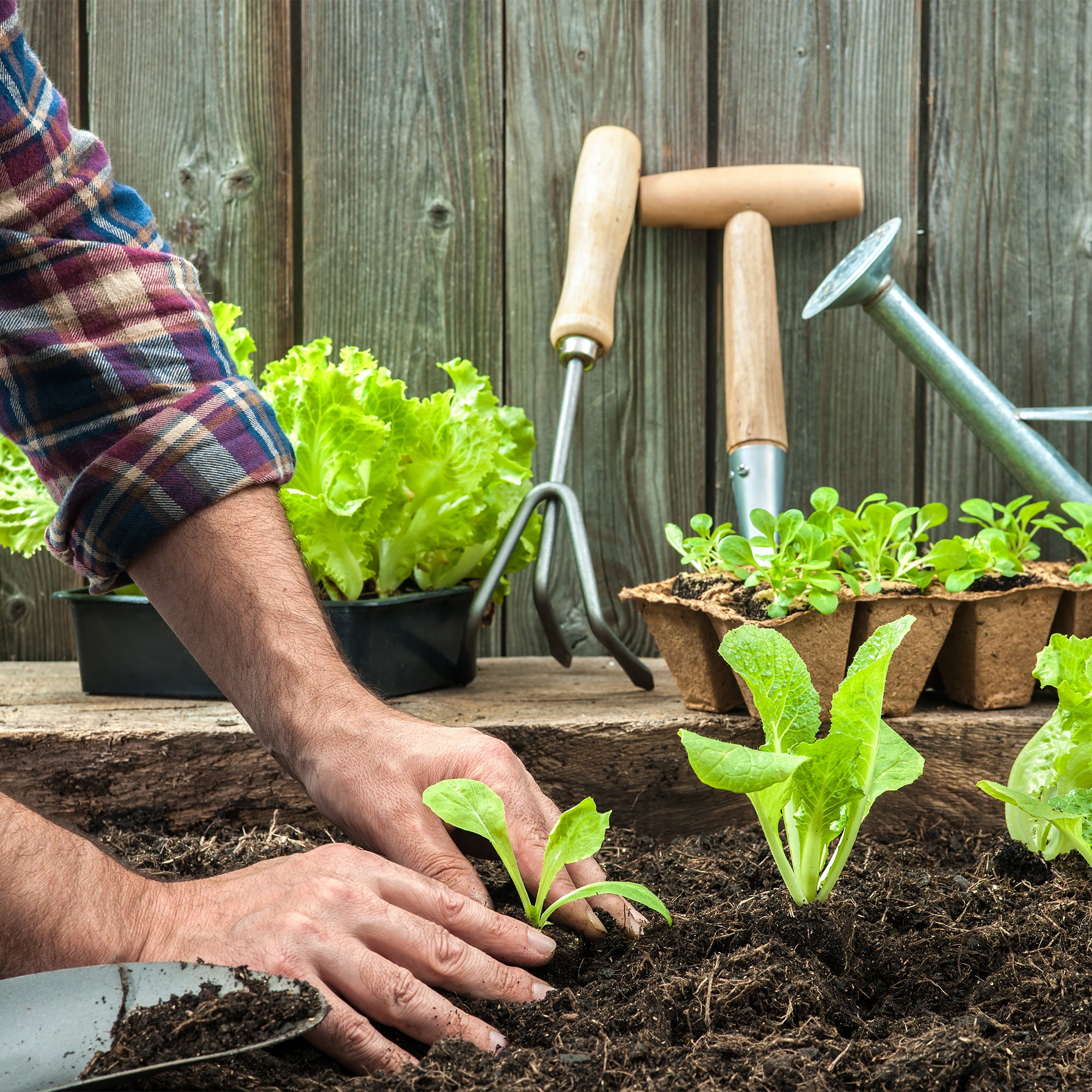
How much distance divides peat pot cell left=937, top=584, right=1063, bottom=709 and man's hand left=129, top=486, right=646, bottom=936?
581 mm

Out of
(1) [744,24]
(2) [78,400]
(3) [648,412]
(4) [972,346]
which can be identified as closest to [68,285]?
(2) [78,400]

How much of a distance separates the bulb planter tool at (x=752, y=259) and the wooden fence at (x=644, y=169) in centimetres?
8

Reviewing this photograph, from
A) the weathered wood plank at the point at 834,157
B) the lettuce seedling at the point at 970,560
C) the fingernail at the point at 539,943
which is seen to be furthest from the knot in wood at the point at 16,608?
the lettuce seedling at the point at 970,560

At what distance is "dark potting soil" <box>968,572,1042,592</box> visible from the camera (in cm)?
108

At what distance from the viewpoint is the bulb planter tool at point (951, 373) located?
1256 millimetres

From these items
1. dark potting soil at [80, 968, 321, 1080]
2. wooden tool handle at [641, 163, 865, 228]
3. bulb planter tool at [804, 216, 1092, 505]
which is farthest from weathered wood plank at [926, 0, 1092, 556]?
dark potting soil at [80, 968, 321, 1080]

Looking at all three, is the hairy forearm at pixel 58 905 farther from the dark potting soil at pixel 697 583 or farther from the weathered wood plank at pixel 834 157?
the weathered wood plank at pixel 834 157

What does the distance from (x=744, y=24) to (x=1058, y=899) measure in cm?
138

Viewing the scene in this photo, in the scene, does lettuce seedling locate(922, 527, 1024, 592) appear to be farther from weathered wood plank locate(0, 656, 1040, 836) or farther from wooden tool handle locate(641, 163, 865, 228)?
wooden tool handle locate(641, 163, 865, 228)

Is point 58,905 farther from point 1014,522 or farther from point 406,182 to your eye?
point 406,182

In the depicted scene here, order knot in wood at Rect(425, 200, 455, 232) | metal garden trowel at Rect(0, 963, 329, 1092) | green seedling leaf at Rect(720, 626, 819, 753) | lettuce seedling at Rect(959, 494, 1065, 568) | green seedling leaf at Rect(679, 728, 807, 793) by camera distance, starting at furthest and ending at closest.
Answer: knot in wood at Rect(425, 200, 455, 232) < lettuce seedling at Rect(959, 494, 1065, 568) < green seedling leaf at Rect(720, 626, 819, 753) < green seedling leaf at Rect(679, 728, 807, 793) < metal garden trowel at Rect(0, 963, 329, 1092)

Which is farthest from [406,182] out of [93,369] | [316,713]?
[316,713]

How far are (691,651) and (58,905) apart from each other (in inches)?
27.6

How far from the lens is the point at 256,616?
88 centimetres
